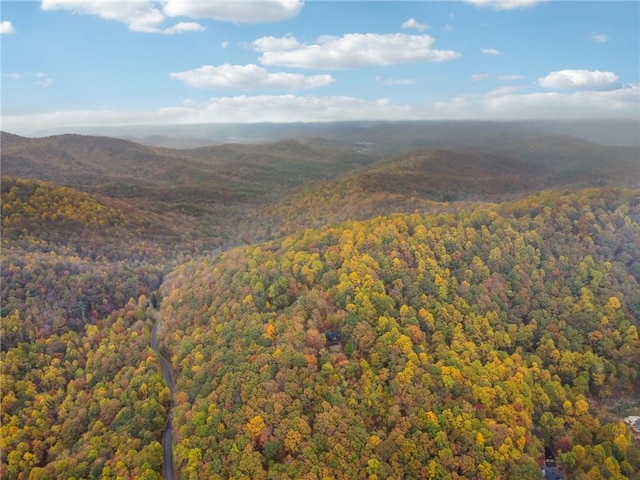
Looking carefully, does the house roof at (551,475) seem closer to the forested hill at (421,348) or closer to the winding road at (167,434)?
the forested hill at (421,348)

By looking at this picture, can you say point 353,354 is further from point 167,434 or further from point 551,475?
point 167,434

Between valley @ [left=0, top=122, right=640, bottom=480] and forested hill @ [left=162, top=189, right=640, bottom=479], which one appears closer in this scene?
forested hill @ [left=162, top=189, right=640, bottom=479]

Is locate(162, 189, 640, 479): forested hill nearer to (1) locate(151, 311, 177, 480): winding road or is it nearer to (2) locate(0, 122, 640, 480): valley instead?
(2) locate(0, 122, 640, 480): valley

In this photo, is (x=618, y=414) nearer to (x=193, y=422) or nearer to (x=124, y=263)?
(x=193, y=422)

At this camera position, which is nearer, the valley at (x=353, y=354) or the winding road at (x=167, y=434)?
the valley at (x=353, y=354)

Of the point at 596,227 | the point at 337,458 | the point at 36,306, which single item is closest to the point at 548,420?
the point at 337,458

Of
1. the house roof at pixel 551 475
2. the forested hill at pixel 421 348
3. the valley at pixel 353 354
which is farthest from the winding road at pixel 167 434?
the house roof at pixel 551 475

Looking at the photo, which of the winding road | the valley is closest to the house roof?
the valley

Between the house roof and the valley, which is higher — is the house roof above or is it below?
below
